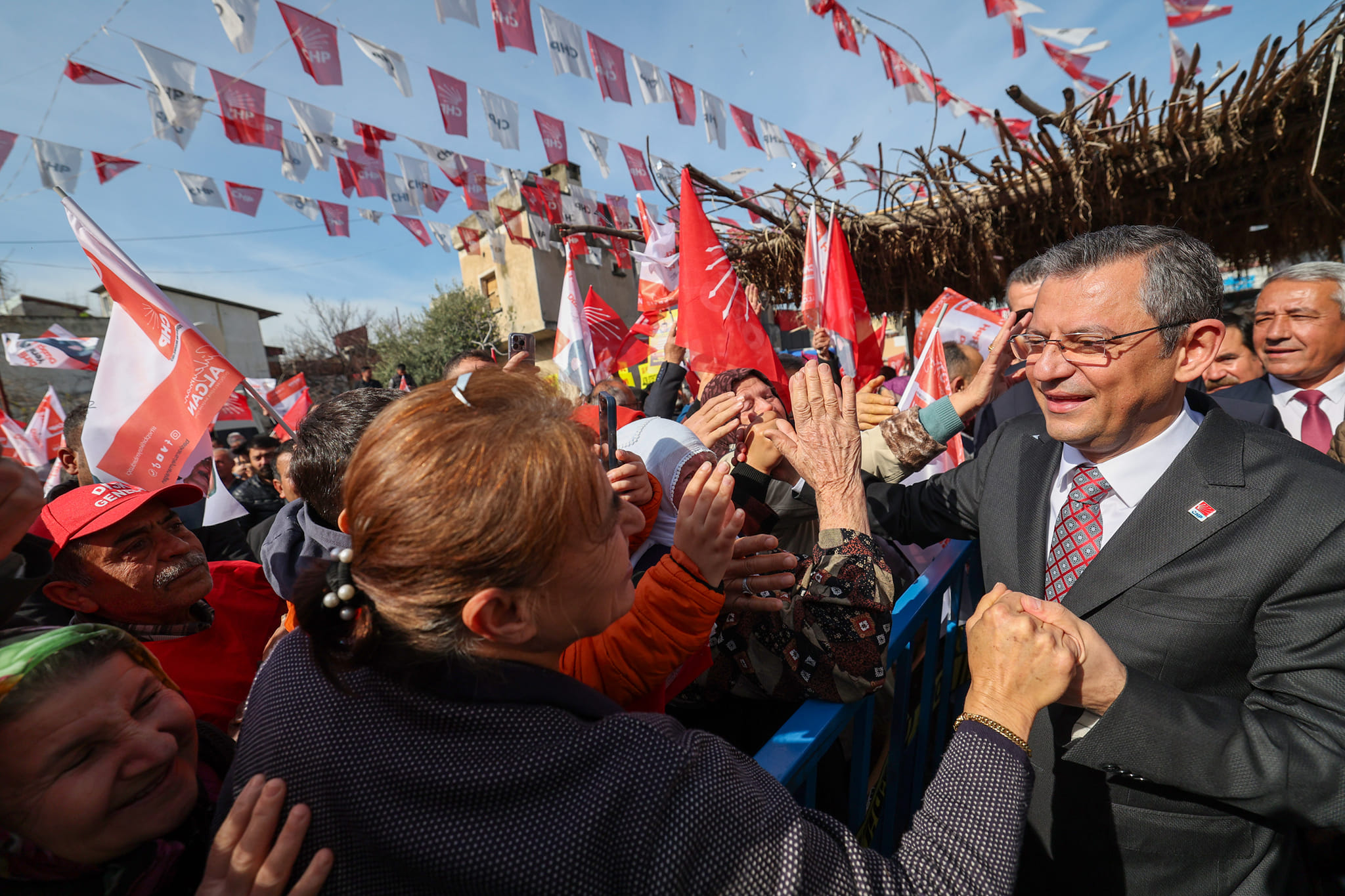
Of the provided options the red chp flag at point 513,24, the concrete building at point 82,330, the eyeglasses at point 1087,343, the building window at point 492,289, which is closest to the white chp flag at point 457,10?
the red chp flag at point 513,24

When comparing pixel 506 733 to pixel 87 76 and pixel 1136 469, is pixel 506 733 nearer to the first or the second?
pixel 1136 469

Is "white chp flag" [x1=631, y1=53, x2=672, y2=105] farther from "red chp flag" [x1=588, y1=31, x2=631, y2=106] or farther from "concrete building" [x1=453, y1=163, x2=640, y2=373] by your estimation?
"concrete building" [x1=453, y1=163, x2=640, y2=373]

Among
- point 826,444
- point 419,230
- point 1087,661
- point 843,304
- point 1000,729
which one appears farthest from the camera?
point 419,230

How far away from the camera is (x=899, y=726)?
6.11 feet

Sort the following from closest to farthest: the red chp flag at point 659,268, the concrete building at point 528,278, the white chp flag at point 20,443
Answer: the white chp flag at point 20,443 < the red chp flag at point 659,268 < the concrete building at point 528,278

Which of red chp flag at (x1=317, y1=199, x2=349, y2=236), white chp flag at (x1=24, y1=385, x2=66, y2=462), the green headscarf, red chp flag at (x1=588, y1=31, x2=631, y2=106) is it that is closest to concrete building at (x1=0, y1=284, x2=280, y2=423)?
red chp flag at (x1=317, y1=199, x2=349, y2=236)

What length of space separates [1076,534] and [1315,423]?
258 centimetres

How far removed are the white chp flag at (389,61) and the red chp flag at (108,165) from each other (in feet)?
12.6

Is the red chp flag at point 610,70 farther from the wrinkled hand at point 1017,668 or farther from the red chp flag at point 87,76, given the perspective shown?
the wrinkled hand at point 1017,668

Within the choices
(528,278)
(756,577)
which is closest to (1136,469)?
(756,577)

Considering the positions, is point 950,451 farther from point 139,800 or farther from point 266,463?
point 266,463

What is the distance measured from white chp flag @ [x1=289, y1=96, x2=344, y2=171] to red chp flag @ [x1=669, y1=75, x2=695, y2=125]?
4770 millimetres

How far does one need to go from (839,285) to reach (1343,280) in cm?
251

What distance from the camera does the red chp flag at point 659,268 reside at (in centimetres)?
688
